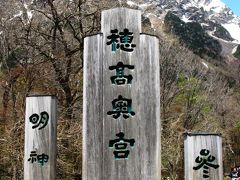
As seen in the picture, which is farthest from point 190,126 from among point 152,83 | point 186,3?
point 186,3

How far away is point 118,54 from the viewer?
4.62m

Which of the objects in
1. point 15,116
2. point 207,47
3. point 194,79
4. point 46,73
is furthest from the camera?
point 207,47

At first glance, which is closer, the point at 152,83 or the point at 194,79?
the point at 152,83

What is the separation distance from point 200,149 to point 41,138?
2.00 m

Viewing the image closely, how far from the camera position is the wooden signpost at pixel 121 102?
4441mm

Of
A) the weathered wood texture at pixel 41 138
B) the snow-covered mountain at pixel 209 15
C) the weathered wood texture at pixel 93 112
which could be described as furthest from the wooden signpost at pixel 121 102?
the snow-covered mountain at pixel 209 15

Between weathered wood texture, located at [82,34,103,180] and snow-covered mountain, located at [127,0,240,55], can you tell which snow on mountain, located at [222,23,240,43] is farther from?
weathered wood texture, located at [82,34,103,180]

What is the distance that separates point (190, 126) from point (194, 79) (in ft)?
10.9

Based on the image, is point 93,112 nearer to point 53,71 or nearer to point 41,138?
point 41,138

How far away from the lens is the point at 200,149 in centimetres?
551

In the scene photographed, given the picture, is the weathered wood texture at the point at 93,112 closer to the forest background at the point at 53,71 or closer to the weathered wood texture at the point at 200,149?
the weathered wood texture at the point at 200,149

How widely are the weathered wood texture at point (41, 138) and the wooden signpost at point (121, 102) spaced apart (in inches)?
37.1

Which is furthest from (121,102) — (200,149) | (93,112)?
(200,149)

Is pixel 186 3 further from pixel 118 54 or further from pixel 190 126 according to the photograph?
pixel 118 54
